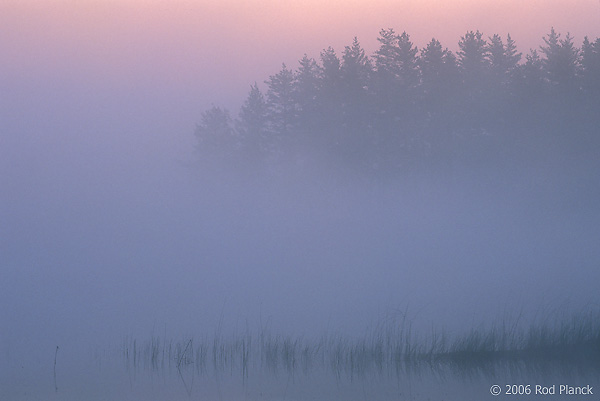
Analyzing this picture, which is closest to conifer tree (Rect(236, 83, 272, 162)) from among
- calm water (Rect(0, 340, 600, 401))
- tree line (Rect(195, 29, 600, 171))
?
tree line (Rect(195, 29, 600, 171))

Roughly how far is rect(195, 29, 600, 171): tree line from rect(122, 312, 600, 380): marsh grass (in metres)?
22.9

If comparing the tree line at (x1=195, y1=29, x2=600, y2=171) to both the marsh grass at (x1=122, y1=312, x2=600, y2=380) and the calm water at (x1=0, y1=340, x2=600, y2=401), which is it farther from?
the calm water at (x1=0, y1=340, x2=600, y2=401)

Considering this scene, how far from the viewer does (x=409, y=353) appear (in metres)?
15.4

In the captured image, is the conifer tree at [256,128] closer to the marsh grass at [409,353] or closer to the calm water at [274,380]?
the marsh grass at [409,353]

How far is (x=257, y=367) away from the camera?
14.7m

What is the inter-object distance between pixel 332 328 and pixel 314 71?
24.4 metres

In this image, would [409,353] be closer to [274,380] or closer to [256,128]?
[274,380]

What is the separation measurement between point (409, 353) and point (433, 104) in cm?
2608

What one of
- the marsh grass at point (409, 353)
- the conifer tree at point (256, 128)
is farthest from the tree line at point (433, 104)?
the marsh grass at point (409, 353)

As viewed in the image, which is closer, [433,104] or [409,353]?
[409,353]

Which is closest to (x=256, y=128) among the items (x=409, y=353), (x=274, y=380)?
(x=409, y=353)

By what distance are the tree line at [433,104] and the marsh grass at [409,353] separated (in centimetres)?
2293

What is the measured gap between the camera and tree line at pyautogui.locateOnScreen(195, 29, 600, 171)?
38375mm

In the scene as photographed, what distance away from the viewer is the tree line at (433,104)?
38.4 meters
